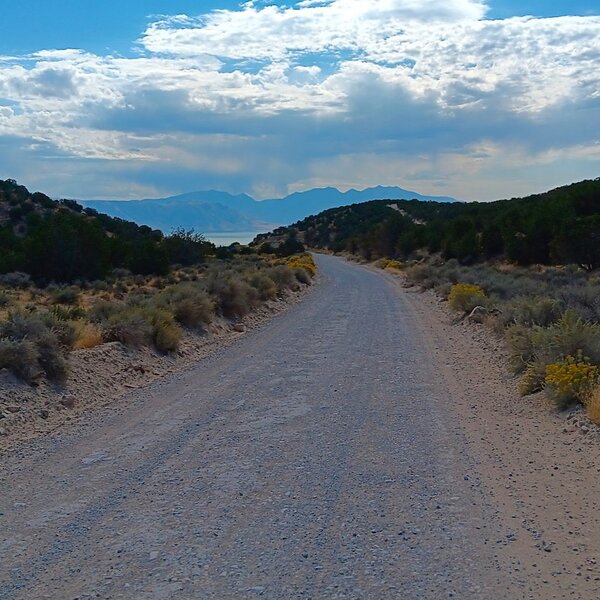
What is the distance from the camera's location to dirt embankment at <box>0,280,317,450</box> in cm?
1059

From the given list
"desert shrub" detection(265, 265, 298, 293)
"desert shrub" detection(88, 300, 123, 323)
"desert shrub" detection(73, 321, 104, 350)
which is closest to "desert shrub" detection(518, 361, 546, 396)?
"desert shrub" detection(73, 321, 104, 350)

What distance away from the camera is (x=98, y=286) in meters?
43.8

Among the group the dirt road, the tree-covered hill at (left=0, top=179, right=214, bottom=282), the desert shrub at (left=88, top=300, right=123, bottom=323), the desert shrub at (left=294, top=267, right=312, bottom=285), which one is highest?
the tree-covered hill at (left=0, top=179, right=214, bottom=282)

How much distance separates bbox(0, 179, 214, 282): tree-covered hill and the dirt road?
122ft

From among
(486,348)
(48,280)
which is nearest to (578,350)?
(486,348)

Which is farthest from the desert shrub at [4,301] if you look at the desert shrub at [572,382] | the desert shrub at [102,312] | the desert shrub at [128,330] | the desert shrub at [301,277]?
the desert shrub at [572,382]

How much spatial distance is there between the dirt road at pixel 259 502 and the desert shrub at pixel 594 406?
1662mm

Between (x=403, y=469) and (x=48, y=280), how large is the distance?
42.6 metres

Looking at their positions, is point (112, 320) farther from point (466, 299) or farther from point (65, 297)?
point (65, 297)

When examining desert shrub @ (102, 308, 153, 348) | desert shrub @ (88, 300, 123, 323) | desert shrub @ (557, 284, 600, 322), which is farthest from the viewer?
desert shrub @ (88, 300, 123, 323)

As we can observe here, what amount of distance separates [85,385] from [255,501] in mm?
6306

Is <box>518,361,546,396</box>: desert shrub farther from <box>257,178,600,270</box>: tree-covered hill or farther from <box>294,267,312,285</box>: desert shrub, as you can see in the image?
<box>257,178,600,270</box>: tree-covered hill

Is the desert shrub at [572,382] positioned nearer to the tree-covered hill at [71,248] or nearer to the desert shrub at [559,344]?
the desert shrub at [559,344]

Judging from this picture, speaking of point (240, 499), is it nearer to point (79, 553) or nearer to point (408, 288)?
point (79, 553)
